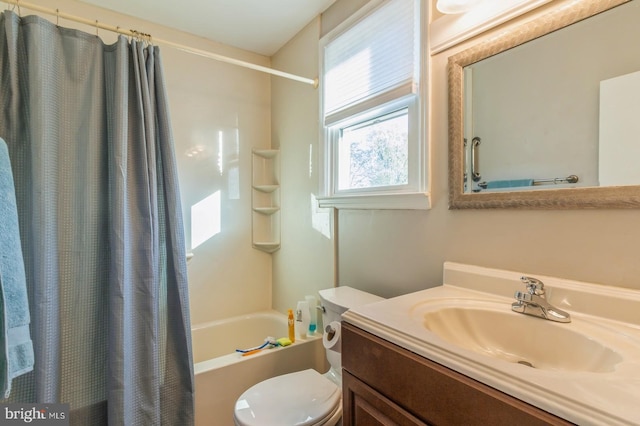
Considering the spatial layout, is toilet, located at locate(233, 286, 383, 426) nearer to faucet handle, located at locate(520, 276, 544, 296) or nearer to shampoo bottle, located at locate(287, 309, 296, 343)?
shampoo bottle, located at locate(287, 309, 296, 343)

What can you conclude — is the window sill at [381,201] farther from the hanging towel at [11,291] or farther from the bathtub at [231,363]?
the hanging towel at [11,291]

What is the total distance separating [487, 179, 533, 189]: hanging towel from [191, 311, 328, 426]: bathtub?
51.9 inches

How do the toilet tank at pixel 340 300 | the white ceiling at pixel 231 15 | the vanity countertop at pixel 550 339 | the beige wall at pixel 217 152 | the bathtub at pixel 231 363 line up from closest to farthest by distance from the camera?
the vanity countertop at pixel 550 339 < the toilet tank at pixel 340 300 < the bathtub at pixel 231 363 < the white ceiling at pixel 231 15 < the beige wall at pixel 217 152

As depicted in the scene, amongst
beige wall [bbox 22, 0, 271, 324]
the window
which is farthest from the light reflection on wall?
the window

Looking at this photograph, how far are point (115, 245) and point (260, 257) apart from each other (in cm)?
121

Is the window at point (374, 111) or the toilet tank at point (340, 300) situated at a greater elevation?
the window at point (374, 111)

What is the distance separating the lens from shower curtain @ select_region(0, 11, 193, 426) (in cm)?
123

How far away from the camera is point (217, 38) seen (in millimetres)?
2201

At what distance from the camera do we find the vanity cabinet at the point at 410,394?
1.76ft

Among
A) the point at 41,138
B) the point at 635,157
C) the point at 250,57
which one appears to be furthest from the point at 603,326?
the point at 250,57

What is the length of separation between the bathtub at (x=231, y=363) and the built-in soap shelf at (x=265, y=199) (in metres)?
0.60

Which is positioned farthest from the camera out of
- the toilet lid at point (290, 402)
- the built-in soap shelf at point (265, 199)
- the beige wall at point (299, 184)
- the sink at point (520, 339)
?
the built-in soap shelf at point (265, 199)

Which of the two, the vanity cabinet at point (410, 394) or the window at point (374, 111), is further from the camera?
the window at point (374, 111)

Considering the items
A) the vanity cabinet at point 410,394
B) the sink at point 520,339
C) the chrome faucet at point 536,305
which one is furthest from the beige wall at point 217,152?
the chrome faucet at point 536,305
